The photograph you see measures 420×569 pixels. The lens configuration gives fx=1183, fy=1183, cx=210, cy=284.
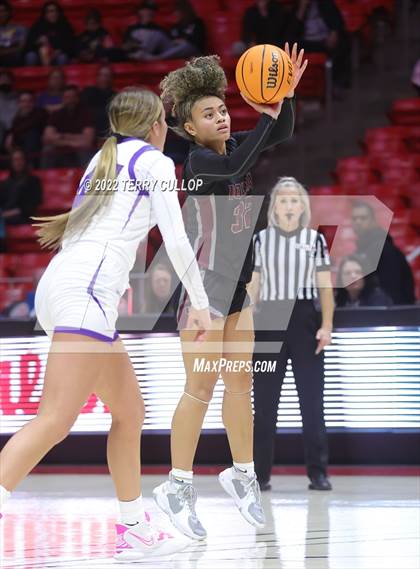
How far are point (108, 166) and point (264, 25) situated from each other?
9.20 m

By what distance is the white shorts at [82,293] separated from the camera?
14.8 ft

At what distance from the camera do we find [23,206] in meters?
12.6

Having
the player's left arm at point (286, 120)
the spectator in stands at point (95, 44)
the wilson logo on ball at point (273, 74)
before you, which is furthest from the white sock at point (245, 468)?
the spectator in stands at point (95, 44)

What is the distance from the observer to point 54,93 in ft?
44.8

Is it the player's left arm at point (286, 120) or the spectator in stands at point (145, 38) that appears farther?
the spectator in stands at point (145, 38)

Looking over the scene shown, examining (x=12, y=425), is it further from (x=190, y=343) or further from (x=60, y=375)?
(x=60, y=375)

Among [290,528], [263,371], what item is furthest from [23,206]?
[290,528]

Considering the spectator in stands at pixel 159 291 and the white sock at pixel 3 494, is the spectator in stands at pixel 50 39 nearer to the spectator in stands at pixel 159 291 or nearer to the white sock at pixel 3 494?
the spectator in stands at pixel 159 291

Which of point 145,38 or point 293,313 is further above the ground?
point 145,38

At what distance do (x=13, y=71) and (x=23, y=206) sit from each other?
259cm

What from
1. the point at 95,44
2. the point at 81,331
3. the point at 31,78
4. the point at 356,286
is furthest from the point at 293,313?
the point at 31,78

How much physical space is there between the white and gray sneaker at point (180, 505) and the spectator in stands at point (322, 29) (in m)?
8.76

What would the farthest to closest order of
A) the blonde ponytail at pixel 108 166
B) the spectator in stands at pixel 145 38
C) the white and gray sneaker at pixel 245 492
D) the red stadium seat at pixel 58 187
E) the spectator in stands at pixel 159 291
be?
the spectator in stands at pixel 145 38, the red stadium seat at pixel 58 187, the spectator in stands at pixel 159 291, the white and gray sneaker at pixel 245 492, the blonde ponytail at pixel 108 166

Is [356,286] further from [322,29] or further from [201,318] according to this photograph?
[322,29]
